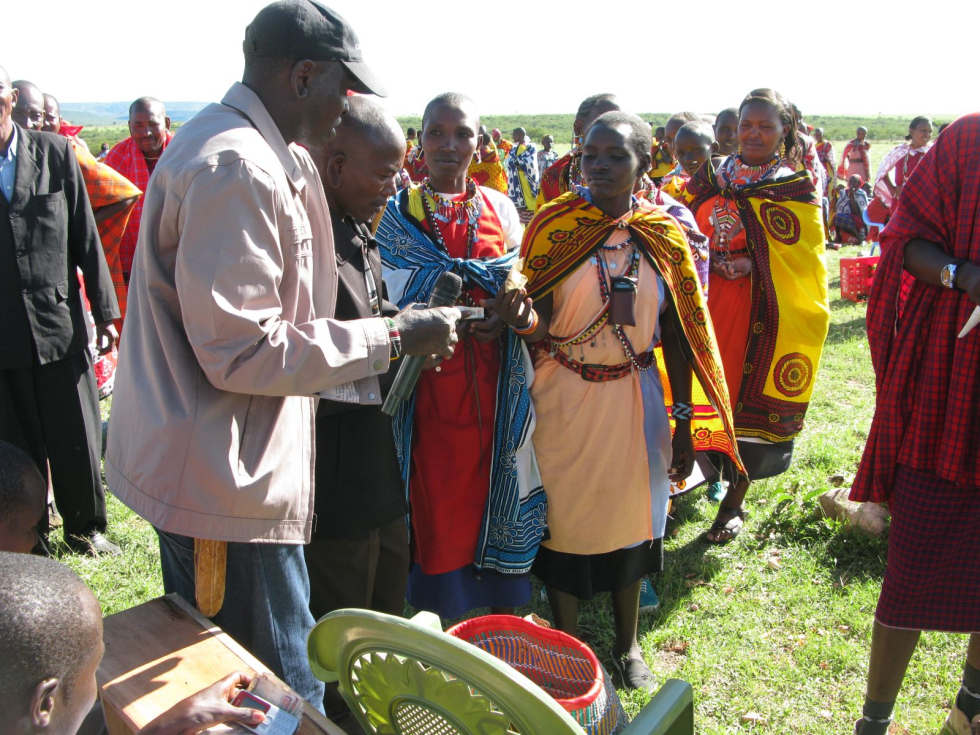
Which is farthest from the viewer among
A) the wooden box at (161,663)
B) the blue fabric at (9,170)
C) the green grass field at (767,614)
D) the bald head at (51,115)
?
the bald head at (51,115)

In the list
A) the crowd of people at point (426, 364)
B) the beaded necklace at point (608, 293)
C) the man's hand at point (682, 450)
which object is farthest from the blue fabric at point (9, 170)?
the man's hand at point (682, 450)

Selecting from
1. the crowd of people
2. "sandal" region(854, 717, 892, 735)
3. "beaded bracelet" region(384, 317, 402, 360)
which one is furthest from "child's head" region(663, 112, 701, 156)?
"beaded bracelet" region(384, 317, 402, 360)

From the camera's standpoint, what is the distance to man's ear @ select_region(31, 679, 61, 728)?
1.45m

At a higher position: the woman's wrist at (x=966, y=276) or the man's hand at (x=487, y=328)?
the woman's wrist at (x=966, y=276)

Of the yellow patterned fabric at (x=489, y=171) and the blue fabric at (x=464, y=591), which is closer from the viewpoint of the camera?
the blue fabric at (x=464, y=591)

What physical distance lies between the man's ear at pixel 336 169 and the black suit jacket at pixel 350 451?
10 centimetres

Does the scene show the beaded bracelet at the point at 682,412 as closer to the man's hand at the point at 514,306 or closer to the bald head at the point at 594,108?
the man's hand at the point at 514,306

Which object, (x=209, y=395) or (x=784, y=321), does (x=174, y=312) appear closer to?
(x=209, y=395)

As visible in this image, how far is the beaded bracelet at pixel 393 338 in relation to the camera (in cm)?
198

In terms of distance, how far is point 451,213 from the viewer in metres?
3.31

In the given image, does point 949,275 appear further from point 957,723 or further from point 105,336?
point 105,336

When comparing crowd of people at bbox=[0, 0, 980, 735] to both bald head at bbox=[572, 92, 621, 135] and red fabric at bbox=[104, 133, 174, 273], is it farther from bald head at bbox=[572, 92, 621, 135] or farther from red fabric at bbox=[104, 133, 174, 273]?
red fabric at bbox=[104, 133, 174, 273]

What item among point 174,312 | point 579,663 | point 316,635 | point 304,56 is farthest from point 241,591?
point 304,56

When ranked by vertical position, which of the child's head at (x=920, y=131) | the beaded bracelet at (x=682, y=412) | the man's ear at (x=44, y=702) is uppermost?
the child's head at (x=920, y=131)
